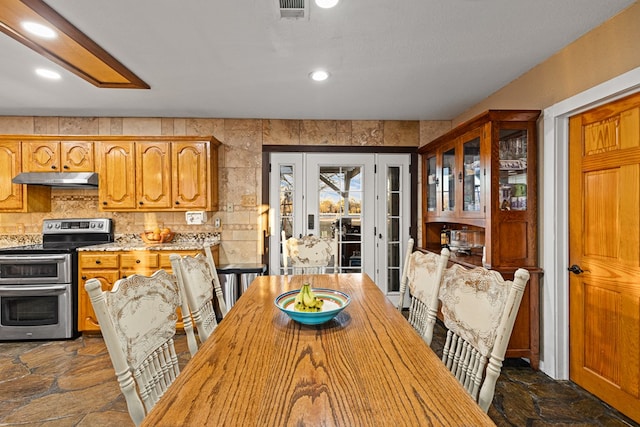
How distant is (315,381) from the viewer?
3.10ft

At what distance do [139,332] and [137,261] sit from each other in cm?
267

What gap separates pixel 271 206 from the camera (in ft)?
13.4

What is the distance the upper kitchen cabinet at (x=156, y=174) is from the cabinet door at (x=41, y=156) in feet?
1.54

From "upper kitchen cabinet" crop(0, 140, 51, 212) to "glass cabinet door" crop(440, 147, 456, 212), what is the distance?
463cm

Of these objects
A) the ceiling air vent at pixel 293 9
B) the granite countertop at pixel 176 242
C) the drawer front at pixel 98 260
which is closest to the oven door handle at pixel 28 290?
the drawer front at pixel 98 260

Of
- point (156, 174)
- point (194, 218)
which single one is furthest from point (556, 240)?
point (156, 174)

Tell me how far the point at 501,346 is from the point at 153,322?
120 centimetres

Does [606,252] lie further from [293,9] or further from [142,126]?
[142,126]

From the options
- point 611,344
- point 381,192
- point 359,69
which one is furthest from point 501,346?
point 381,192

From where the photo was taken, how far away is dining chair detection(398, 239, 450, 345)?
1572 mm

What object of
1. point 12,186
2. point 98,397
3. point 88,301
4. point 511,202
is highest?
point 12,186

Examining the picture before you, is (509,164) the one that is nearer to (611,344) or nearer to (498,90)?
(498,90)

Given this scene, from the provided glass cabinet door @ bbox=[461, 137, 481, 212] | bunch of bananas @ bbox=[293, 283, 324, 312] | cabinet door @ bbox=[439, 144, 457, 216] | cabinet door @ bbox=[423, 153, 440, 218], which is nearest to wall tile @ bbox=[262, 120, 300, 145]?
cabinet door @ bbox=[423, 153, 440, 218]

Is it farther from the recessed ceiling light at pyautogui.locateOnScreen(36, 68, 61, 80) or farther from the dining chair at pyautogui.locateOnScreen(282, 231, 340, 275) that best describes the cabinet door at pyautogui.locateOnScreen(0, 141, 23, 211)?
the dining chair at pyautogui.locateOnScreen(282, 231, 340, 275)
